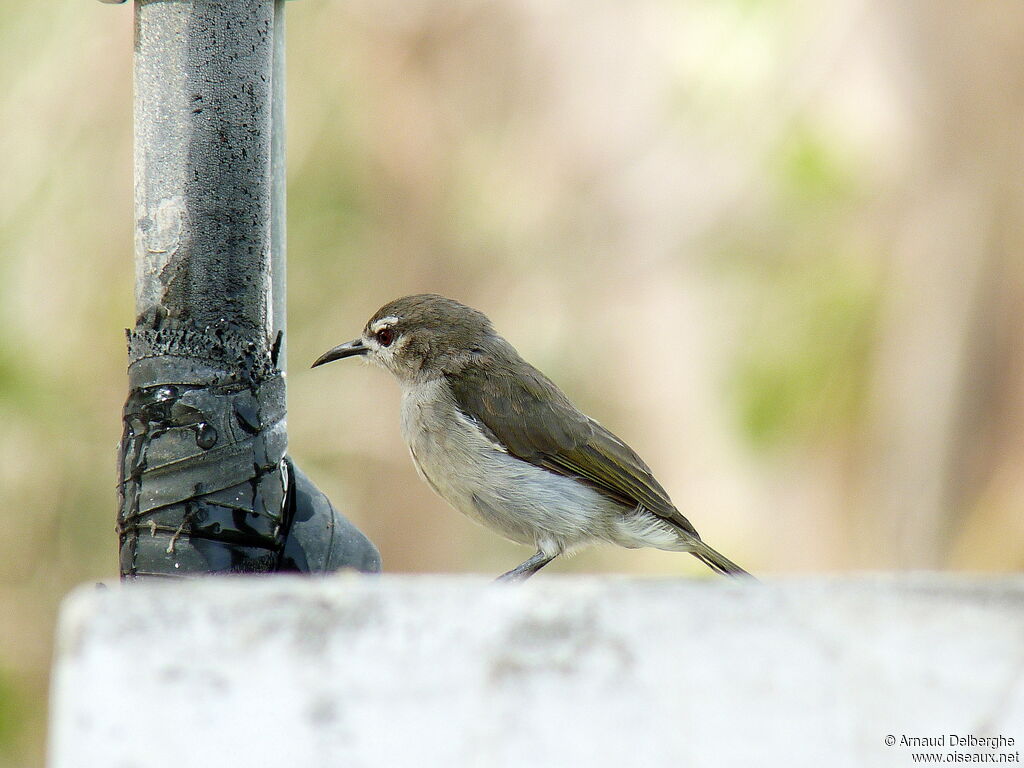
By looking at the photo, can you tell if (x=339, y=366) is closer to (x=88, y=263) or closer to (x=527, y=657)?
(x=88, y=263)

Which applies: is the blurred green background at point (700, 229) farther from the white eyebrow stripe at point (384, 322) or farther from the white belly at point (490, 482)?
the white belly at point (490, 482)

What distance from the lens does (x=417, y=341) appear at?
554cm

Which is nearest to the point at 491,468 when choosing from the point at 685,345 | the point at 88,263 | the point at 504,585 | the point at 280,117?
the point at 280,117

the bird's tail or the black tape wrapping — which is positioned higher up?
the black tape wrapping

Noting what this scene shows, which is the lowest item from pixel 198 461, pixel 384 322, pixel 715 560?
pixel 715 560

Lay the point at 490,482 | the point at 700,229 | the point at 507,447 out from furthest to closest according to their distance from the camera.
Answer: the point at 700,229 → the point at 507,447 → the point at 490,482

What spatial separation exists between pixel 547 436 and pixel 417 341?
2.16 ft

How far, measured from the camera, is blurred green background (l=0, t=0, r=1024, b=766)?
991 cm

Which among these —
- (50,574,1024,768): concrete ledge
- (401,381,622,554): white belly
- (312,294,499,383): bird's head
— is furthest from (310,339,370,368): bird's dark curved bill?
(50,574,1024,768): concrete ledge

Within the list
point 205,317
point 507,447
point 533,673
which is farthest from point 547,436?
point 533,673

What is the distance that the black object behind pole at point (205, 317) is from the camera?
3.54m

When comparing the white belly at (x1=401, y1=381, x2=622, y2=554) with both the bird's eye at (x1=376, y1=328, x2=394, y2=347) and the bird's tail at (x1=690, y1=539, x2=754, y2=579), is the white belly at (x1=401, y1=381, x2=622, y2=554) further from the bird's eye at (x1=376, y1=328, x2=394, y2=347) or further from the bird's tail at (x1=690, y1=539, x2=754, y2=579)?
the bird's tail at (x1=690, y1=539, x2=754, y2=579)

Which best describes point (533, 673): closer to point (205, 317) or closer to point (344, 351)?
point (205, 317)

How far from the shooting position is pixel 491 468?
5199mm
